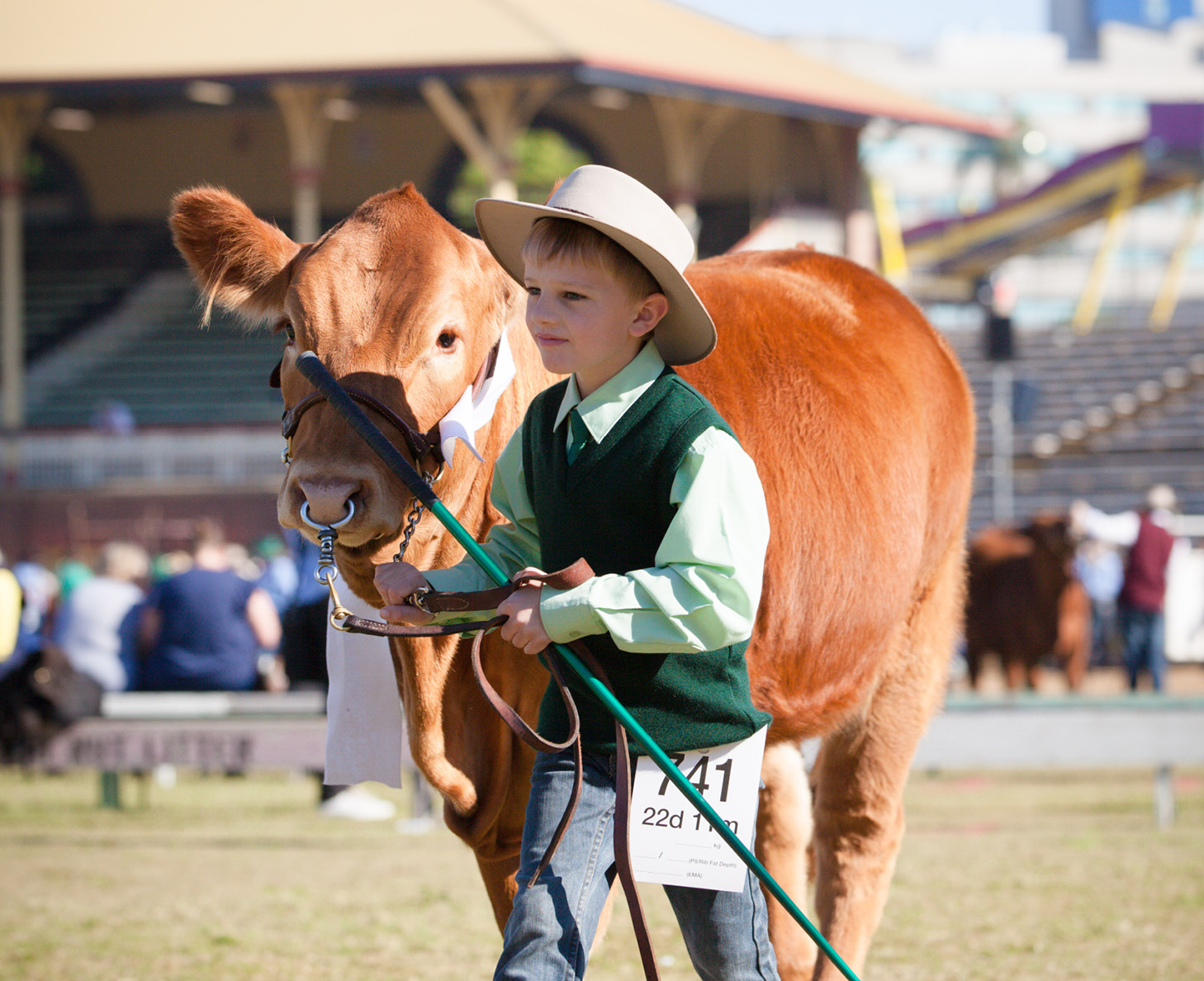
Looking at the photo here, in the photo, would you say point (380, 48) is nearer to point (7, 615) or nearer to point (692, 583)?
point (7, 615)

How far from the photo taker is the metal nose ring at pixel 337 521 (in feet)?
8.91

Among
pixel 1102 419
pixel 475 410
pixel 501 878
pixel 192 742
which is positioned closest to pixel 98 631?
pixel 192 742

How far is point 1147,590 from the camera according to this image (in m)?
14.1

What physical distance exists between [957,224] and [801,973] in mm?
36179

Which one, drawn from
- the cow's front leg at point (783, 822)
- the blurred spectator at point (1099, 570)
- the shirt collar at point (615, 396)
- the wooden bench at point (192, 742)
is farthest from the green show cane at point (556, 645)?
the blurred spectator at point (1099, 570)

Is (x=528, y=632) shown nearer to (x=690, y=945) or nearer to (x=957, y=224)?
(x=690, y=945)

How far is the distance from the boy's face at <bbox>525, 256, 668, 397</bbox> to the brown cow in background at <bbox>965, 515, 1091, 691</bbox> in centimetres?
1219

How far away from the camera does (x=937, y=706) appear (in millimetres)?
4730

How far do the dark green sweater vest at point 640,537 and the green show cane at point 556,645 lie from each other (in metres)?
0.06

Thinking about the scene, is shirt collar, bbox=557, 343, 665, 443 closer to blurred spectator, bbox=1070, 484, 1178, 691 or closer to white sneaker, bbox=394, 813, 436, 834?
white sneaker, bbox=394, 813, 436, 834

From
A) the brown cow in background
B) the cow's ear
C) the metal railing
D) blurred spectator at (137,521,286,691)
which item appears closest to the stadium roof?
the metal railing

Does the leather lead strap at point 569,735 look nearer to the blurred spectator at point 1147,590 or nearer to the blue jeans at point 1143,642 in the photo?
the blurred spectator at point 1147,590

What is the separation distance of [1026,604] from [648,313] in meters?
12.4

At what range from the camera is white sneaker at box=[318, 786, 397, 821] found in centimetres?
928
